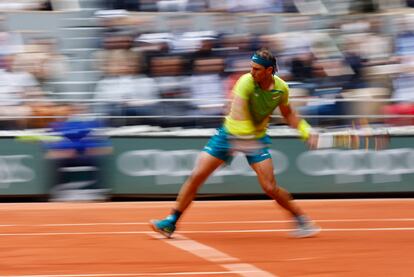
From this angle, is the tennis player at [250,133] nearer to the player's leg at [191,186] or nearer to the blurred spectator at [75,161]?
the player's leg at [191,186]

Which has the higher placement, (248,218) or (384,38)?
(384,38)

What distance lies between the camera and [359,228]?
10508mm

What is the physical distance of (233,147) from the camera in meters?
9.09

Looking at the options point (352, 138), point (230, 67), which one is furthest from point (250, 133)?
point (230, 67)

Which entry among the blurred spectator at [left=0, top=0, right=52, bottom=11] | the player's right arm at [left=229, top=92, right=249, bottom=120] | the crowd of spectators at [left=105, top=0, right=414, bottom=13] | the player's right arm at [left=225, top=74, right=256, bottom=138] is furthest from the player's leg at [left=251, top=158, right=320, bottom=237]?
the blurred spectator at [left=0, top=0, right=52, bottom=11]

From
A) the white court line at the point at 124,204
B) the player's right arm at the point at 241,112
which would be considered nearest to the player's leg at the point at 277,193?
the player's right arm at the point at 241,112

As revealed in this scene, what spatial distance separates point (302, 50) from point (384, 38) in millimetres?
1403

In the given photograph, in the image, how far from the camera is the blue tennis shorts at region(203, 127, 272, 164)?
29.8ft

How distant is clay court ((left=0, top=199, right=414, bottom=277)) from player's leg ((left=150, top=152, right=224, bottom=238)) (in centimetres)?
14

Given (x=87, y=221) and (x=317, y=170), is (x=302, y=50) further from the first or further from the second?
(x=87, y=221)

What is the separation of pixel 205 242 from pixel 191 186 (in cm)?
58

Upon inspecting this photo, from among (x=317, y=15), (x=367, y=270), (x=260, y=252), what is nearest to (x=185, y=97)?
(x=317, y=15)

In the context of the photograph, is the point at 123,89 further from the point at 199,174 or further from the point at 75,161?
the point at 199,174

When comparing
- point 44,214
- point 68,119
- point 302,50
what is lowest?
point 44,214
